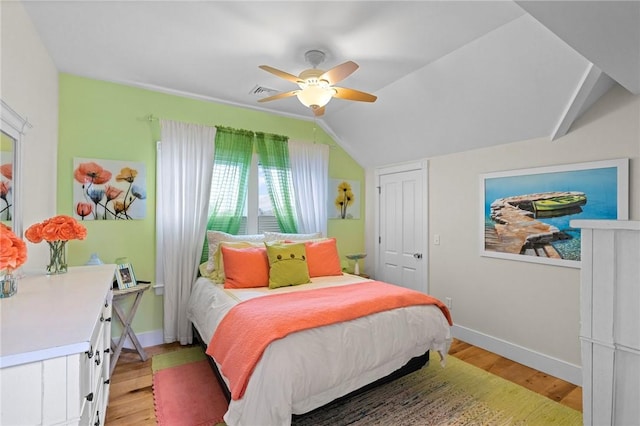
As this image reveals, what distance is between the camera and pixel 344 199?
446 cm

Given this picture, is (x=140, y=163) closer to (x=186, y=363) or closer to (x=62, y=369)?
(x=186, y=363)

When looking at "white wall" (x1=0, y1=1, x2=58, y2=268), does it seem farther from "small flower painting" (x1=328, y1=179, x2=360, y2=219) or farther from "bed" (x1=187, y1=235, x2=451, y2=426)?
"small flower painting" (x1=328, y1=179, x2=360, y2=219)

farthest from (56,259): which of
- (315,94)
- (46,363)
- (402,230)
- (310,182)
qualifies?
(402,230)

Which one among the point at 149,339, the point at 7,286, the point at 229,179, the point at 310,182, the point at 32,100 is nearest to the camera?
the point at 7,286

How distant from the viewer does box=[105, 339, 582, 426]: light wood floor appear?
210 cm

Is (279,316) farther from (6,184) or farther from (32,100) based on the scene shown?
(32,100)

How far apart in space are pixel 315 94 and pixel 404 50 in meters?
0.84

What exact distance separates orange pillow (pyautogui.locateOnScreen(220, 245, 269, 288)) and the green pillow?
0.30 ft

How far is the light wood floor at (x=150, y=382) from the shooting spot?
6.90 feet

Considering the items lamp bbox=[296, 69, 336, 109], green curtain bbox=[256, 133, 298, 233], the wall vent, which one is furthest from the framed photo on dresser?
lamp bbox=[296, 69, 336, 109]

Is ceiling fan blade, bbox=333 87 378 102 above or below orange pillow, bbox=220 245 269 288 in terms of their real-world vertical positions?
above

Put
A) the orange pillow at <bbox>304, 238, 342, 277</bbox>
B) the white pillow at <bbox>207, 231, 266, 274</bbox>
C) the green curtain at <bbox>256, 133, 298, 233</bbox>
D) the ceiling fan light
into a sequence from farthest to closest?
the green curtain at <bbox>256, 133, 298, 233</bbox>
the orange pillow at <bbox>304, 238, 342, 277</bbox>
the white pillow at <bbox>207, 231, 266, 274</bbox>
the ceiling fan light

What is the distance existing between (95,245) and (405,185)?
3.59 meters

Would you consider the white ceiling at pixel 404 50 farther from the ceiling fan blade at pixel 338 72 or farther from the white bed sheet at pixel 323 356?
the white bed sheet at pixel 323 356
